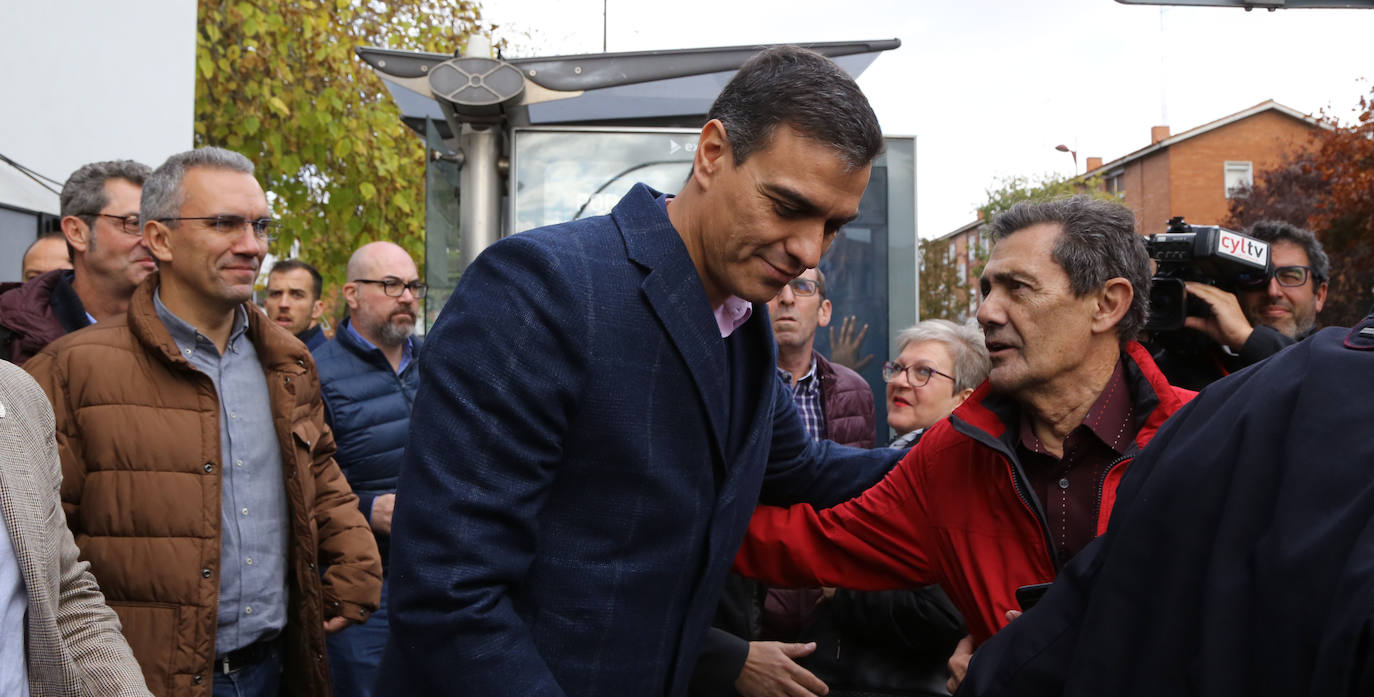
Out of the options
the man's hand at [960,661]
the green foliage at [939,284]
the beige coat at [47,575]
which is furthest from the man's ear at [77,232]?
the green foliage at [939,284]

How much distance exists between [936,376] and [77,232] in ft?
9.66

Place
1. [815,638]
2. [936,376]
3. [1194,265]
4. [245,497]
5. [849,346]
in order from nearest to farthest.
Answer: [245,497]
[1194,265]
[815,638]
[936,376]
[849,346]

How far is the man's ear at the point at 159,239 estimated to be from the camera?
3.03 metres

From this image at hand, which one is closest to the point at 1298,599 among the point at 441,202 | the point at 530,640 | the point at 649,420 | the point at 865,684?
the point at 649,420

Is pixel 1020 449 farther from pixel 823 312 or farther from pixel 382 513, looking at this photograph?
pixel 382 513

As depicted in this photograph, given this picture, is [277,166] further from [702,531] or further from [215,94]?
[702,531]

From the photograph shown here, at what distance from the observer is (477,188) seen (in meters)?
5.64

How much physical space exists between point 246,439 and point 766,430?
65.4 inches

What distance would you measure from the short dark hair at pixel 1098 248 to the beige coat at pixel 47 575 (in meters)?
2.22

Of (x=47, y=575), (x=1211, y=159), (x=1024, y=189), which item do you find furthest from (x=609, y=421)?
(x=1211, y=159)

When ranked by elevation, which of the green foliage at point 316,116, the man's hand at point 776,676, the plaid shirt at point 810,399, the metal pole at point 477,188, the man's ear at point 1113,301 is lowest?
the man's hand at point 776,676

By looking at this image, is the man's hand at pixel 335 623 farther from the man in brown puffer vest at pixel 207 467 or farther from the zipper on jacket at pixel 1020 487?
the zipper on jacket at pixel 1020 487

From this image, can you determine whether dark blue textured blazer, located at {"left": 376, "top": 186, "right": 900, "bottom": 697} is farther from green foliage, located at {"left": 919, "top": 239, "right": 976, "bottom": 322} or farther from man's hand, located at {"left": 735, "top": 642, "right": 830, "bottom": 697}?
green foliage, located at {"left": 919, "top": 239, "right": 976, "bottom": 322}

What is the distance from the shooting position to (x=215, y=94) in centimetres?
1043
